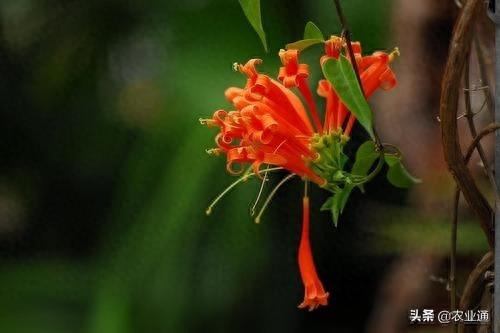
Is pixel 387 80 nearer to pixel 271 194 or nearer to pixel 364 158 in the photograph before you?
pixel 364 158

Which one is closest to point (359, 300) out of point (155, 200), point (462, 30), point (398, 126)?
point (398, 126)

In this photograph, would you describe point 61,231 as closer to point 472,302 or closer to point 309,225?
point 309,225

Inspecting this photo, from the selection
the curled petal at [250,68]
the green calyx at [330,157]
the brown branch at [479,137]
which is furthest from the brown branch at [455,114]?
the curled petal at [250,68]

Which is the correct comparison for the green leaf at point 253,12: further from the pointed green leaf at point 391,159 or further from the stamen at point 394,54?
the pointed green leaf at point 391,159

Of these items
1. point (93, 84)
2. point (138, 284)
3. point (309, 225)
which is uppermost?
point (93, 84)

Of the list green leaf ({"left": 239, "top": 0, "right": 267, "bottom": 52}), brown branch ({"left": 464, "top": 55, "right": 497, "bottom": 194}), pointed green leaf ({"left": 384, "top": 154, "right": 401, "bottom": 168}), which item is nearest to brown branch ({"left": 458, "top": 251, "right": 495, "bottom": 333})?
brown branch ({"left": 464, "top": 55, "right": 497, "bottom": 194})

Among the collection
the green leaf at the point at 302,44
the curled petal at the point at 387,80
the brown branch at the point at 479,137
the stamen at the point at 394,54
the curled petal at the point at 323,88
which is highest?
the stamen at the point at 394,54
